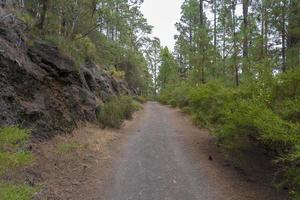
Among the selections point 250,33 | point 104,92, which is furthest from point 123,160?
point 250,33

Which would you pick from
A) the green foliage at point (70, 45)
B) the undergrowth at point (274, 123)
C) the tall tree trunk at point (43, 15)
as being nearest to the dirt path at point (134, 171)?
the undergrowth at point (274, 123)

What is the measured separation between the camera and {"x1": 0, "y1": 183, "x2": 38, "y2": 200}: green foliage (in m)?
4.60

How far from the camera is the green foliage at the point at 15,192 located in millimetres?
4595

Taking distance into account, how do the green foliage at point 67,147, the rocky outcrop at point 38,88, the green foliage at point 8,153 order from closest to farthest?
the green foliage at point 8,153 < the rocky outcrop at point 38,88 < the green foliage at point 67,147

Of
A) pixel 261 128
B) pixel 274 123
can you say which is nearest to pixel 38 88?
pixel 261 128

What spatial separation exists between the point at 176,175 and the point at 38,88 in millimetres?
5014

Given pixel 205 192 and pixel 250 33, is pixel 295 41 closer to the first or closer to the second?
pixel 250 33

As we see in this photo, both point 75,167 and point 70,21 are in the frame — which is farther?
point 70,21

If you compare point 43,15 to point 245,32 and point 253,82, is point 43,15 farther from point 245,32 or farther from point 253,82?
point 245,32

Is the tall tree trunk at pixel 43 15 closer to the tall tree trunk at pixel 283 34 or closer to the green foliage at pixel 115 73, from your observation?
the tall tree trunk at pixel 283 34

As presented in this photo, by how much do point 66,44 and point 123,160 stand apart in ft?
19.2

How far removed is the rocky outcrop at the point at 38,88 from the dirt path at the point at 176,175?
7.49 ft

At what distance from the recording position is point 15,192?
4.90m

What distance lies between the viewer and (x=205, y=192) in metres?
6.34
